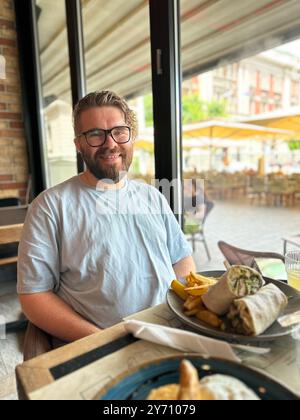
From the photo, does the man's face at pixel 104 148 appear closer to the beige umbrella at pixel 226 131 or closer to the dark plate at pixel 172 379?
the dark plate at pixel 172 379

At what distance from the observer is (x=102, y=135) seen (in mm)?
1043

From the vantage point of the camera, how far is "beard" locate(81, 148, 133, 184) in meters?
1.06

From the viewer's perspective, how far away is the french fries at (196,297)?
612mm

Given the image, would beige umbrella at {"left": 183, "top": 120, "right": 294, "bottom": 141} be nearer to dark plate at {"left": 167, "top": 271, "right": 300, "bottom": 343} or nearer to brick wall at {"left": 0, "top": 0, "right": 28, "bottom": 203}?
brick wall at {"left": 0, "top": 0, "right": 28, "bottom": 203}

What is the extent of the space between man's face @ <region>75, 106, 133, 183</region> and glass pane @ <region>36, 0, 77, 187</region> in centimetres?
141

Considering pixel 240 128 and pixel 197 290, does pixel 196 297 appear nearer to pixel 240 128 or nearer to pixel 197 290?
pixel 197 290

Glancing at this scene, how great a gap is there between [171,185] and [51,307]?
82 centimetres

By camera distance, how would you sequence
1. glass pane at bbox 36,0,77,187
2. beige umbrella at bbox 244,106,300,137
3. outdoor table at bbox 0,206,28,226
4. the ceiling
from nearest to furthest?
the ceiling → beige umbrella at bbox 244,106,300,137 → outdoor table at bbox 0,206,28,226 → glass pane at bbox 36,0,77,187

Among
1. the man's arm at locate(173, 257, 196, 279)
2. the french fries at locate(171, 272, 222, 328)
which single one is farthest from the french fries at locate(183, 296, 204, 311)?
the man's arm at locate(173, 257, 196, 279)

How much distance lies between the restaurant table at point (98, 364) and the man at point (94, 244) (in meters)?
0.34

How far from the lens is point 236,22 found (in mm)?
1536

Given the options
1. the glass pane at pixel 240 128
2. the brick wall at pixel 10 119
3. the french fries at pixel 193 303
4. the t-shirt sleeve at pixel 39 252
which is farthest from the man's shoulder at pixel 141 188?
the brick wall at pixel 10 119

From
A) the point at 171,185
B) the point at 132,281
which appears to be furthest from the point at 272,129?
the point at 132,281

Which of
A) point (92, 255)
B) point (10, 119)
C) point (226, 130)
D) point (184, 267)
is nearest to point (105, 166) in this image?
point (92, 255)
